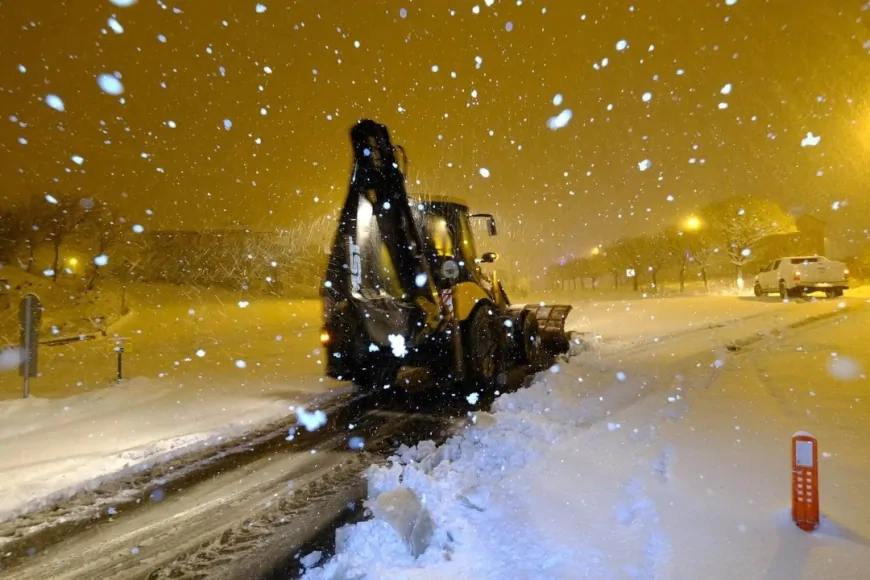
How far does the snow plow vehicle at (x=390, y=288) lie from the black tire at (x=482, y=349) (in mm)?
20

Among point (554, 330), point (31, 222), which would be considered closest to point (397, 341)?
point (554, 330)

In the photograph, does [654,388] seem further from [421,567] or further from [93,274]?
[93,274]

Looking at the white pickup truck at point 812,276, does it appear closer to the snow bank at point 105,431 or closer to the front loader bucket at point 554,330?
the front loader bucket at point 554,330

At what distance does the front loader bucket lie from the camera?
12.6 metres

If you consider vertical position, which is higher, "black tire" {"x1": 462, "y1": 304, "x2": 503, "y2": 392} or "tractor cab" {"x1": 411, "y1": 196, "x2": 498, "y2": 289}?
"tractor cab" {"x1": 411, "y1": 196, "x2": 498, "y2": 289}

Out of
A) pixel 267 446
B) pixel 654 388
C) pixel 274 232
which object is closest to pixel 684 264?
pixel 274 232

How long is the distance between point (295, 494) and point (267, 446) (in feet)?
5.53

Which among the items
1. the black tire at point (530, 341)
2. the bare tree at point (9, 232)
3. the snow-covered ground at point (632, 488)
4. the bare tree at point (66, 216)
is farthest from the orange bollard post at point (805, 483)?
the bare tree at point (9, 232)

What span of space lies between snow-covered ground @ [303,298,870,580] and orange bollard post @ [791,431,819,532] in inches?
3.5

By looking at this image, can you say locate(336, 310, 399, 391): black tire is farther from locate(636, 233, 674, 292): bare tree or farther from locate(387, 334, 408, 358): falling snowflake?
locate(636, 233, 674, 292): bare tree

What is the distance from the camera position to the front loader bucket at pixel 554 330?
41.3 ft

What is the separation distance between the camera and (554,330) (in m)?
12.6

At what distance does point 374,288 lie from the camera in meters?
7.91

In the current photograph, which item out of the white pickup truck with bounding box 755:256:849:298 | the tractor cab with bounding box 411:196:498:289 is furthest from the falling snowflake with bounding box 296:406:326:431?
the white pickup truck with bounding box 755:256:849:298
